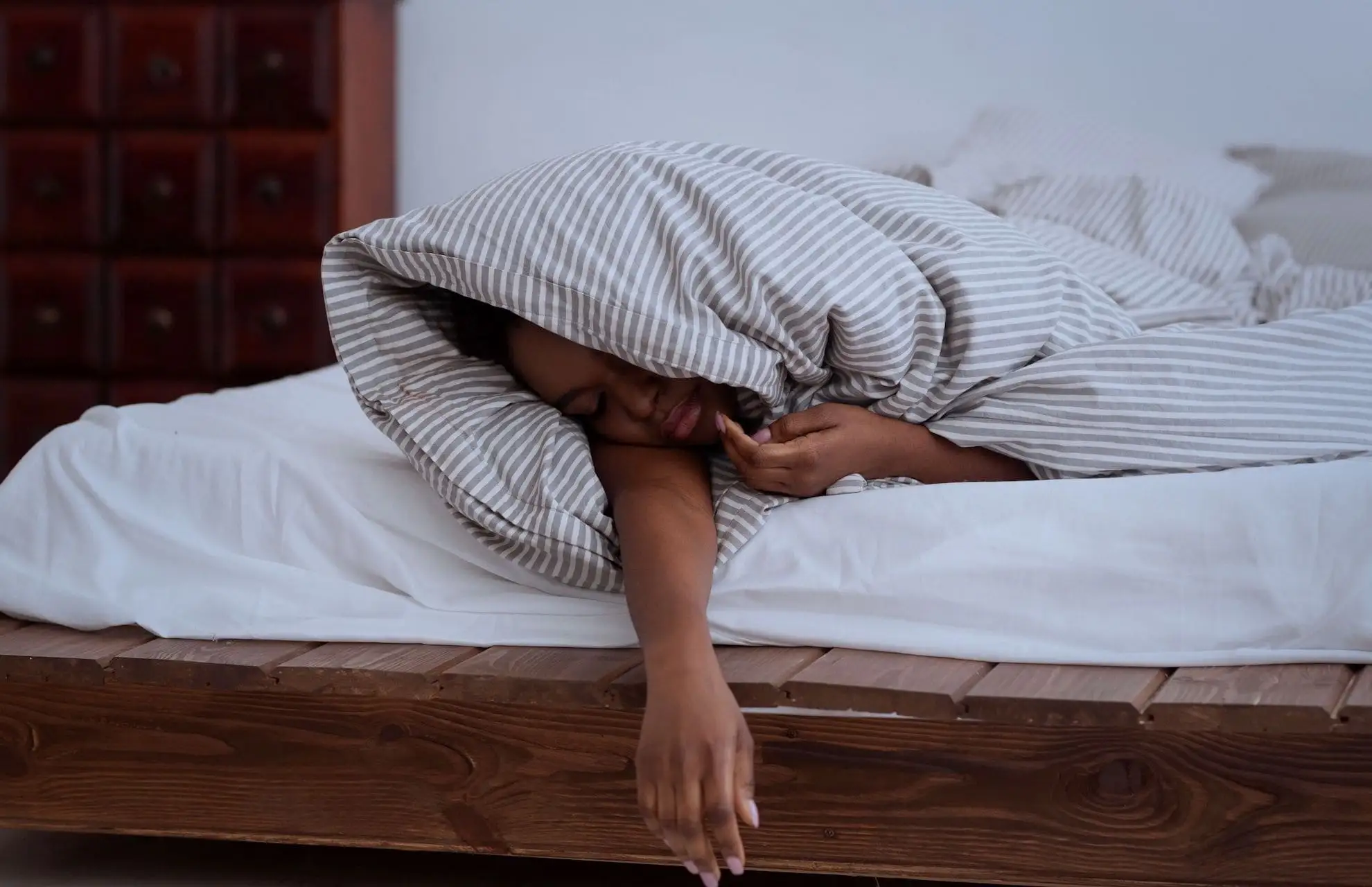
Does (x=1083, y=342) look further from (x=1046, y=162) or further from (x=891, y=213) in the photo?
(x=1046, y=162)

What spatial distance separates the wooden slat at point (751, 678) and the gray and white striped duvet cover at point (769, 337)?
0.24 feet

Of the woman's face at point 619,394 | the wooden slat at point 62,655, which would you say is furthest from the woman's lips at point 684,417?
the wooden slat at point 62,655

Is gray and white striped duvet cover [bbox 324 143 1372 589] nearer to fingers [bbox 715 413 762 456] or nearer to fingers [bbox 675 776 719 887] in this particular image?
fingers [bbox 715 413 762 456]

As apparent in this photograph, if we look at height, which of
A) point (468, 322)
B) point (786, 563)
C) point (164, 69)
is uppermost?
point (164, 69)

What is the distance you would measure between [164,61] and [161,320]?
42 cm

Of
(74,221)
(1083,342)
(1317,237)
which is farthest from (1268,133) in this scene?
(74,221)

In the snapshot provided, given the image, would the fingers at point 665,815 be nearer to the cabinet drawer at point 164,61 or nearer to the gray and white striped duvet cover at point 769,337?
the gray and white striped duvet cover at point 769,337

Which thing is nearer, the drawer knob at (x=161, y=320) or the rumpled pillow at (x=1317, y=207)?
the rumpled pillow at (x=1317, y=207)

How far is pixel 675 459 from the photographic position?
0.96 metres

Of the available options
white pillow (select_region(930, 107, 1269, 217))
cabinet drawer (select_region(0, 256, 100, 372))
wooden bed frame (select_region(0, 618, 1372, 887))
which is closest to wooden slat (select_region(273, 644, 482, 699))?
wooden bed frame (select_region(0, 618, 1372, 887))

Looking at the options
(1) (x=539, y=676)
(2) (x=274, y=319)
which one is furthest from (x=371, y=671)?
(2) (x=274, y=319)

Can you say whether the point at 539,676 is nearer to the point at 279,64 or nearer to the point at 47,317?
the point at 279,64

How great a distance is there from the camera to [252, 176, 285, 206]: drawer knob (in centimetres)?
224

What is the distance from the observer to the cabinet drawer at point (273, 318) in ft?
7.43
